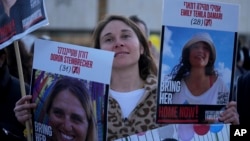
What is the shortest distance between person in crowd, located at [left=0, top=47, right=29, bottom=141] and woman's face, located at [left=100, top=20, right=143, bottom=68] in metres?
0.77

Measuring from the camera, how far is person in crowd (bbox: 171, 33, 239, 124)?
3367 millimetres

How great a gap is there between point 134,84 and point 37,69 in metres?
0.52

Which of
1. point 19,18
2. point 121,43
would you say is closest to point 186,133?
point 121,43

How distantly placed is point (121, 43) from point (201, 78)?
46 cm

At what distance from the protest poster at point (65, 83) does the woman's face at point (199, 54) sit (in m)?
0.41

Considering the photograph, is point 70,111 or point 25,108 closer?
point 70,111

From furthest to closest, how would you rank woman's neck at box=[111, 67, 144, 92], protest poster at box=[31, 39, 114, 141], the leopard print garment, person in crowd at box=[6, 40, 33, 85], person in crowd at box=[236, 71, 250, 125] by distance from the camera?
person in crowd at box=[6, 40, 33, 85], person in crowd at box=[236, 71, 250, 125], woman's neck at box=[111, 67, 144, 92], the leopard print garment, protest poster at box=[31, 39, 114, 141]

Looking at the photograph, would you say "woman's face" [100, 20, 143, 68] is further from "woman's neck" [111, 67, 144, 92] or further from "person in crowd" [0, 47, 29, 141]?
"person in crowd" [0, 47, 29, 141]

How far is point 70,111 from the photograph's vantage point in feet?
10.9

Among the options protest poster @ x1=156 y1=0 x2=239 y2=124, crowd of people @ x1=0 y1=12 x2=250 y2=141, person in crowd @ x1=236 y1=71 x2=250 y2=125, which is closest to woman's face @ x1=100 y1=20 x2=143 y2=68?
crowd of people @ x1=0 y1=12 x2=250 y2=141

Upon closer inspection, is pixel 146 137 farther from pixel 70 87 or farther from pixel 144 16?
pixel 144 16

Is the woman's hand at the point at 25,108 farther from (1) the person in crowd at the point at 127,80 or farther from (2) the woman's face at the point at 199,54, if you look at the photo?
(2) the woman's face at the point at 199,54

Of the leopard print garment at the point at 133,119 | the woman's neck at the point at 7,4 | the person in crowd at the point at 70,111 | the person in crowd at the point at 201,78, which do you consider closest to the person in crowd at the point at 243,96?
the person in crowd at the point at 201,78

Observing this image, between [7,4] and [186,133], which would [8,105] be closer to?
[7,4]
